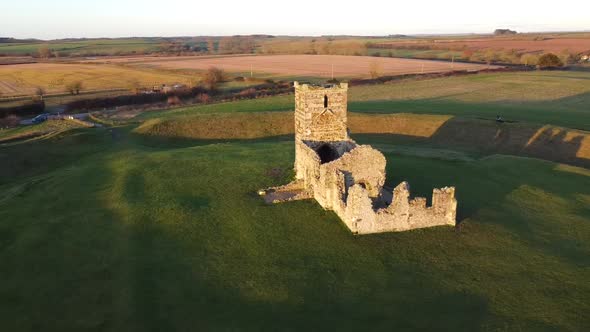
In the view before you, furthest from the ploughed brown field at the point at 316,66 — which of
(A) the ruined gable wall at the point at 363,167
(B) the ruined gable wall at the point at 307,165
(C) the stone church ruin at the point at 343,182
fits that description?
(A) the ruined gable wall at the point at 363,167

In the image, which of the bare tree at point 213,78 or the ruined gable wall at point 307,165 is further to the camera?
the bare tree at point 213,78

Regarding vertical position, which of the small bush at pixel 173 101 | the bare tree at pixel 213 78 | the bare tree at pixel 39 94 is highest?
the bare tree at pixel 213 78

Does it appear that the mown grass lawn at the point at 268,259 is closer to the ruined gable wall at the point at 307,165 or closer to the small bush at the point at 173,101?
the ruined gable wall at the point at 307,165

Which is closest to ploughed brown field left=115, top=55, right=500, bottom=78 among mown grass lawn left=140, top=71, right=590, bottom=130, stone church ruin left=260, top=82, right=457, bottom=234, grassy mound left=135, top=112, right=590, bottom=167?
mown grass lawn left=140, top=71, right=590, bottom=130

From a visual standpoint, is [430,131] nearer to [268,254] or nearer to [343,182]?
[343,182]

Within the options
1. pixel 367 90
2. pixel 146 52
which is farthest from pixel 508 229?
pixel 146 52

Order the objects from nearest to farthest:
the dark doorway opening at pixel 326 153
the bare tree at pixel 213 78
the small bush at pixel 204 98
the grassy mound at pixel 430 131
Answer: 1. the dark doorway opening at pixel 326 153
2. the grassy mound at pixel 430 131
3. the small bush at pixel 204 98
4. the bare tree at pixel 213 78

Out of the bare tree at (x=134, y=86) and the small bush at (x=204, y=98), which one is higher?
the bare tree at (x=134, y=86)
